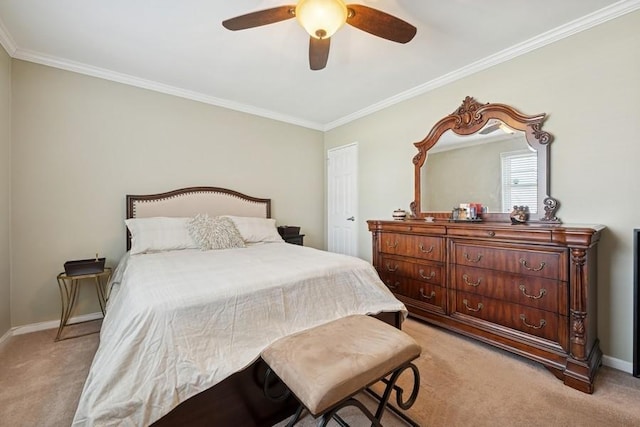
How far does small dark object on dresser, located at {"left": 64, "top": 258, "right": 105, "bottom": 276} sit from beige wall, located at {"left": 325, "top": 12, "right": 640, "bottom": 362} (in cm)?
407

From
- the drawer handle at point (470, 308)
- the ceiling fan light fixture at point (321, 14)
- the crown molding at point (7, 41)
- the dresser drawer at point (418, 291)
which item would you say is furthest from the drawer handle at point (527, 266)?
the crown molding at point (7, 41)

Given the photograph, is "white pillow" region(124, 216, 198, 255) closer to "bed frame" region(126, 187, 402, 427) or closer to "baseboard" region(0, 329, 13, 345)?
"baseboard" region(0, 329, 13, 345)

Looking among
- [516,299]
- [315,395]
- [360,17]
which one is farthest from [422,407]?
[360,17]

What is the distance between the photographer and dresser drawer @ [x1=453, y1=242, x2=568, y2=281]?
1.88 metres

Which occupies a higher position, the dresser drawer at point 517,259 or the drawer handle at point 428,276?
the dresser drawer at point 517,259

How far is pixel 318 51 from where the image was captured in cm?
194

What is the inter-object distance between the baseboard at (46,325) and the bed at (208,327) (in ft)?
3.08

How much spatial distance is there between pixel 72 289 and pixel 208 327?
7.61ft

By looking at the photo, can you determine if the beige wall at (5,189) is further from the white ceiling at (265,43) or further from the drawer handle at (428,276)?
the drawer handle at (428,276)

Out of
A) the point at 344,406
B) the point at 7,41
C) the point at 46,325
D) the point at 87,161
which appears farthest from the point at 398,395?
the point at 7,41

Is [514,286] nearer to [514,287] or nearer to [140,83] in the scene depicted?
[514,287]

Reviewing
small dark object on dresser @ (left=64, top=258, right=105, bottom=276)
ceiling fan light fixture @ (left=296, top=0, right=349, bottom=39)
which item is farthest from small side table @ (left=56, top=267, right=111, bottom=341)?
ceiling fan light fixture @ (left=296, top=0, right=349, bottom=39)

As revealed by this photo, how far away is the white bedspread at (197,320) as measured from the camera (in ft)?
3.71

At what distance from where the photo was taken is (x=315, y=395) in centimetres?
102
